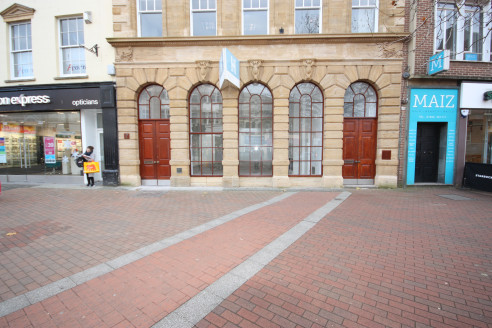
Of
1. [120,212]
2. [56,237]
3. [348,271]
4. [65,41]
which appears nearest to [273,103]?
[120,212]

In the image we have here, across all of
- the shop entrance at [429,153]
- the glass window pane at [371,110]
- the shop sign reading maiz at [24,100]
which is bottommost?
the shop entrance at [429,153]

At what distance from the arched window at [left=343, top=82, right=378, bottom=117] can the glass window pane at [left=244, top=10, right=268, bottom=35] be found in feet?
15.1

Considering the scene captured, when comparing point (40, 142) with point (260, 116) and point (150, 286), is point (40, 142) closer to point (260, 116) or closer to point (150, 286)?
point (260, 116)

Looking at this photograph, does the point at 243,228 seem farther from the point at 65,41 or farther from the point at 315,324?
the point at 65,41

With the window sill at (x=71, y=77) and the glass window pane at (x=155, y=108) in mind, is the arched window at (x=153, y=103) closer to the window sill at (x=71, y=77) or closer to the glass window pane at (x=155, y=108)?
the glass window pane at (x=155, y=108)

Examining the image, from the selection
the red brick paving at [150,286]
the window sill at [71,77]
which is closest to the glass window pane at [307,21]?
the red brick paving at [150,286]

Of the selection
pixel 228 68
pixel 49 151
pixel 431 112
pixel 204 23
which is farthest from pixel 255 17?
pixel 49 151

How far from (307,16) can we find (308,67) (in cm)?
236

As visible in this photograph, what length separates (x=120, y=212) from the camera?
6684mm

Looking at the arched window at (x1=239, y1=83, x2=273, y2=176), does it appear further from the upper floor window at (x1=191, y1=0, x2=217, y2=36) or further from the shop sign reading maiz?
the shop sign reading maiz

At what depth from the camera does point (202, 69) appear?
981 centimetres

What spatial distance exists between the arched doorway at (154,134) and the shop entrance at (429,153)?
1162cm

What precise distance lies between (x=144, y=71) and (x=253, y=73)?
481 centimetres

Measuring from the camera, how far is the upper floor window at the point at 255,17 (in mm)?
9891
